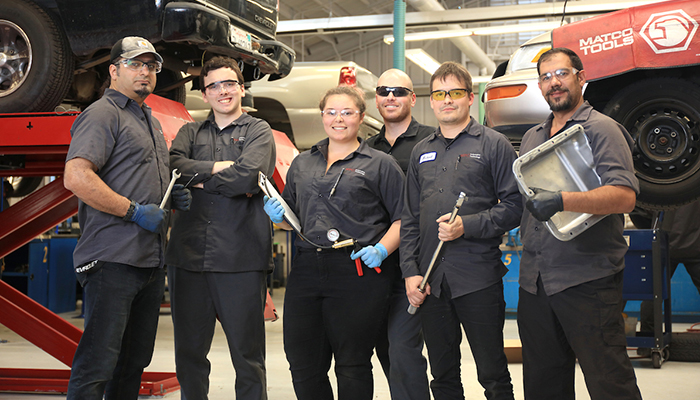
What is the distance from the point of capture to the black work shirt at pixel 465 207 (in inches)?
93.2

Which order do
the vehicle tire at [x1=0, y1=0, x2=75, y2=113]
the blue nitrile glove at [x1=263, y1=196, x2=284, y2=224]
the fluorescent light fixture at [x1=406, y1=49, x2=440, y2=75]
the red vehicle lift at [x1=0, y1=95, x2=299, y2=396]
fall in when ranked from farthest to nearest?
1. the fluorescent light fixture at [x1=406, y1=49, x2=440, y2=75]
2. the vehicle tire at [x1=0, y1=0, x2=75, y2=113]
3. the red vehicle lift at [x1=0, y1=95, x2=299, y2=396]
4. the blue nitrile glove at [x1=263, y1=196, x2=284, y2=224]

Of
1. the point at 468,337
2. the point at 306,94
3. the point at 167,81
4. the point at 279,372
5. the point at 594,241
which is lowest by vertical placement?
the point at 279,372

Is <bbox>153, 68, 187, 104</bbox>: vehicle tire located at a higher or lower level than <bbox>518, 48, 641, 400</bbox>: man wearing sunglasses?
higher

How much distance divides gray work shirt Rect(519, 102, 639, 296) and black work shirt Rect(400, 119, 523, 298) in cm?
16

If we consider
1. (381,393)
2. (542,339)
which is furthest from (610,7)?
(542,339)

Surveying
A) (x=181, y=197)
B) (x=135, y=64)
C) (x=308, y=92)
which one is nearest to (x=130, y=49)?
(x=135, y=64)

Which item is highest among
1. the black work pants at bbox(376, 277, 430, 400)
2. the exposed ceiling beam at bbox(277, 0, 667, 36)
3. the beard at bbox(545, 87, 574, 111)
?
the exposed ceiling beam at bbox(277, 0, 667, 36)

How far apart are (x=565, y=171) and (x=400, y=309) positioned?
91 cm

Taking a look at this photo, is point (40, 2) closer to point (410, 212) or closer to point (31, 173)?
point (31, 173)

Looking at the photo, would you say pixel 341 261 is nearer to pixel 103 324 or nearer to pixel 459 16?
pixel 103 324

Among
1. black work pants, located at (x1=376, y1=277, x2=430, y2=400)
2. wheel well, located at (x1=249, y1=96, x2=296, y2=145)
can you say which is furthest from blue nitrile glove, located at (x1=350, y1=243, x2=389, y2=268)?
wheel well, located at (x1=249, y1=96, x2=296, y2=145)

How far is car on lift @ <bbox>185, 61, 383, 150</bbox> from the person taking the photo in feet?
22.9

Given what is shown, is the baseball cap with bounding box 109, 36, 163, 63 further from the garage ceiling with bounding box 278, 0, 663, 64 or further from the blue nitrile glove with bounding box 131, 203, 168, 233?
the garage ceiling with bounding box 278, 0, 663, 64

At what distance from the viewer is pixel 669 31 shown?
335 centimetres
